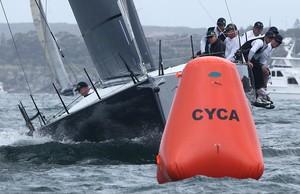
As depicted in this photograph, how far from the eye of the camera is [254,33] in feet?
38.0

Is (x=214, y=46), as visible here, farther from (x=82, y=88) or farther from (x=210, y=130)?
(x=210, y=130)

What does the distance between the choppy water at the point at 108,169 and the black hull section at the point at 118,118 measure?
0.15m

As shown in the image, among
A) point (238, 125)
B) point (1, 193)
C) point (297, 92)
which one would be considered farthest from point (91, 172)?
point (297, 92)

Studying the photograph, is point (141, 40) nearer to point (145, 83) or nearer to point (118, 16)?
point (118, 16)

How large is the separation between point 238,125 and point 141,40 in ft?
20.2

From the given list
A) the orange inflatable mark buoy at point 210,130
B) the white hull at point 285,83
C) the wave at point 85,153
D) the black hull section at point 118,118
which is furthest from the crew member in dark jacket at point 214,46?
the white hull at point 285,83

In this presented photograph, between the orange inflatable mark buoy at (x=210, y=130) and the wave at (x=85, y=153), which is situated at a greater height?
the orange inflatable mark buoy at (x=210, y=130)

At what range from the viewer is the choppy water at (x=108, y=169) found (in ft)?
23.5

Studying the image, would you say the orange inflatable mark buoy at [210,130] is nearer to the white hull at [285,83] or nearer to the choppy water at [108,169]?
the choppy water at [108,169]

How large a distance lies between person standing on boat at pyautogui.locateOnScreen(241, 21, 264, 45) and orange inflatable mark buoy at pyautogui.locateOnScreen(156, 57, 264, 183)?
3714mm

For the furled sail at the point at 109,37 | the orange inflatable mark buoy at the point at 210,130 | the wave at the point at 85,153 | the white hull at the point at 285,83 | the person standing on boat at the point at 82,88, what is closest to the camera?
the orange inflatable mark buoy at the point at 210,130

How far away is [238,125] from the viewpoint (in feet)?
24.1

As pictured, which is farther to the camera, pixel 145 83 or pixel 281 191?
pixel 145 83

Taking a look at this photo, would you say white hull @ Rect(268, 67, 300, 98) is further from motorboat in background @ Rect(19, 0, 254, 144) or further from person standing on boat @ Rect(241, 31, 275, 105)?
person standing on boat @ Rect(241, 31, 275, 105)
